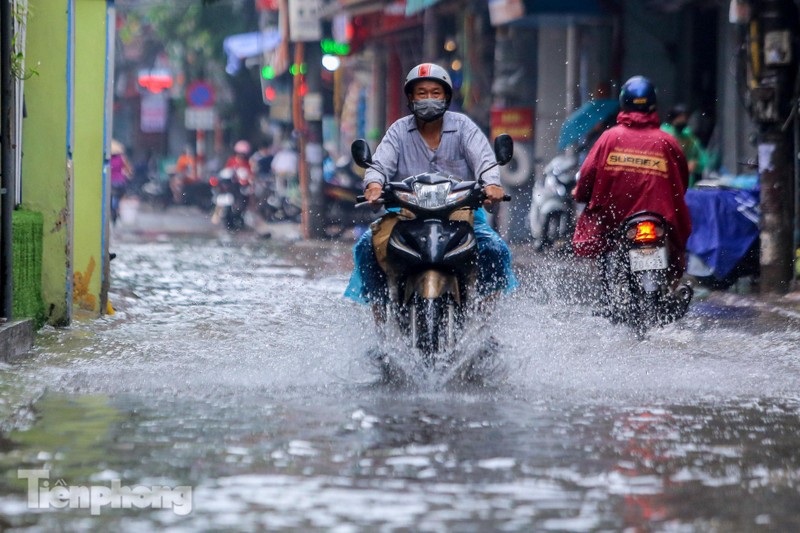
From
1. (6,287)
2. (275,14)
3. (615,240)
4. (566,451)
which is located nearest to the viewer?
(566,451)

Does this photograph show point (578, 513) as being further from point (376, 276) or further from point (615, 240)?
point (615, 240)

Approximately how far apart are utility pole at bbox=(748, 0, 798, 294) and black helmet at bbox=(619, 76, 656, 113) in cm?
329

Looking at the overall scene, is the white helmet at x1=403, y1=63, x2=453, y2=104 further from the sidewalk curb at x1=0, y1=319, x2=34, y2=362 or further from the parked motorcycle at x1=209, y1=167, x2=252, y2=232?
the parked motorcycle at x1=209, y1=167, x2=252, y2=232

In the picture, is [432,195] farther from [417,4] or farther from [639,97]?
[417,4]

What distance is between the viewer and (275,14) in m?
39.0

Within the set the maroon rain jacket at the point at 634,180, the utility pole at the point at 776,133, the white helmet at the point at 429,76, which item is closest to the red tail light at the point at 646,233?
the maroon rain jacket at the point at 634,180

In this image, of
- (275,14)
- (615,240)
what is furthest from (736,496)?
(275,14)

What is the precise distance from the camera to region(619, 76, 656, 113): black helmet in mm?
9164

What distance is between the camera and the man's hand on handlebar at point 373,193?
7.23 m

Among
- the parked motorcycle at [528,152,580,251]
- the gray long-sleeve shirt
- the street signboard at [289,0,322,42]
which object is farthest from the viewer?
the street signboard at [289,0,322,42]

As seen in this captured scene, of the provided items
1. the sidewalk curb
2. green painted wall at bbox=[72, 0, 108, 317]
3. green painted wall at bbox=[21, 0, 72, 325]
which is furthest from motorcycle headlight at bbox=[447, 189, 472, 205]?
green painted wall at bbox=[72, 0, 108, 317]

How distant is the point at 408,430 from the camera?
598cm

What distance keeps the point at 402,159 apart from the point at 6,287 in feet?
7.85

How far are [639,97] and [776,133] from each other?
3454 millimetres
